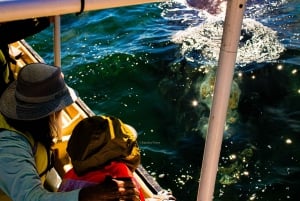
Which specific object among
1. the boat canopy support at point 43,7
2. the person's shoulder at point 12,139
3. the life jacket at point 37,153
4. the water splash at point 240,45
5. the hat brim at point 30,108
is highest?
the boat canopy support at point 43,7

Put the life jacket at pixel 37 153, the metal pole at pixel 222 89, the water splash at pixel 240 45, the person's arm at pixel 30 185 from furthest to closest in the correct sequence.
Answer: the water splash at pixel 240 45, the life jacket at pixel 37 153, the person's arm at pixel 30 185, the metal pole at pixel 222 89

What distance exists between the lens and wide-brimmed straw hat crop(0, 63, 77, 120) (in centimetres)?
283

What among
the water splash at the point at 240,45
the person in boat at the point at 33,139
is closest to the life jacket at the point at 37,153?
the person in boat at the point at 33,139

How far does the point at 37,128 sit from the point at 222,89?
134 cm

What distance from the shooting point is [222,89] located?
213 cm

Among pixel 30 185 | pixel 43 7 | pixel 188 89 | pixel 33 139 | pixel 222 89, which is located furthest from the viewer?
pixel 188 89

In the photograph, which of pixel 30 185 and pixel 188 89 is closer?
pixel 30 185

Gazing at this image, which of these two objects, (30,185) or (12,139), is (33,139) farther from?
(30,185)

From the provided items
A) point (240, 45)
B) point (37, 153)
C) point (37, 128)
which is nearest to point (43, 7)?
point (37, 128)

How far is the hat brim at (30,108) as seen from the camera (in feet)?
9.20

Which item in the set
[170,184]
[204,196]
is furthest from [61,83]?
[170,184]

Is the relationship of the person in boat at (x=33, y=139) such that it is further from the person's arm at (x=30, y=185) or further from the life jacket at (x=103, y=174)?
the life jacket at (x=103, y=174)

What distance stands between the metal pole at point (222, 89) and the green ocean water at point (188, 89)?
368 centimetres

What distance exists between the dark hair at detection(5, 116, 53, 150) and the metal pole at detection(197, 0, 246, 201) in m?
1.15
